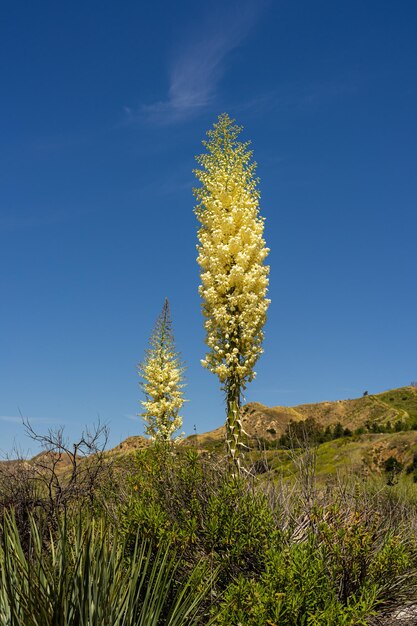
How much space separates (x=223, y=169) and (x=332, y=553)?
5615 mm

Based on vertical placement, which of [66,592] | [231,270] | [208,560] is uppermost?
[231,270]

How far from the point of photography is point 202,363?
8.00 m

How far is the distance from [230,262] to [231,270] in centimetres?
38

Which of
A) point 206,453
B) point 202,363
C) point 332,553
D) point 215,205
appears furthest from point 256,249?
point 332,553

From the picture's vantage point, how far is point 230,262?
328 inches

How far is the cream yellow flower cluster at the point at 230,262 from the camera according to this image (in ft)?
25.8

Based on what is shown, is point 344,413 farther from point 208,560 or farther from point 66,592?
point 66,592

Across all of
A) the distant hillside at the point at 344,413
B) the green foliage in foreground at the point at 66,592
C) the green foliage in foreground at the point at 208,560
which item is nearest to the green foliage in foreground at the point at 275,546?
the green foliage in foreground at the point at 208,560

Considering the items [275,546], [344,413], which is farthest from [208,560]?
[344,413]

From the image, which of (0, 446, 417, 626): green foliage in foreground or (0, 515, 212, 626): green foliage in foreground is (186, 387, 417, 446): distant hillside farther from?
(0, 515, 212, 626): green foliage in foreground

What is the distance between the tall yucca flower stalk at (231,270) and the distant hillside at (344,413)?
45916 millimetres

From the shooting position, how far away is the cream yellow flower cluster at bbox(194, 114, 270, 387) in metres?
7.85

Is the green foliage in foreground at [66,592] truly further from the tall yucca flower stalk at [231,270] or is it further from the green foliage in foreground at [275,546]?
the tall yucca flower stalk at [231,270]

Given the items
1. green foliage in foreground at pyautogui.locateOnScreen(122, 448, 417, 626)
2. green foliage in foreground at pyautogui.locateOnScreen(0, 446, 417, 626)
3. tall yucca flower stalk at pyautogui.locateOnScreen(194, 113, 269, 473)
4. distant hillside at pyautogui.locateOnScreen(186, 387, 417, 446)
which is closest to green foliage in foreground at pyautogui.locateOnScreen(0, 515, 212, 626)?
green foliage in foreground at pyautogui.locateOnScreen(0, 446, 417, 626)
